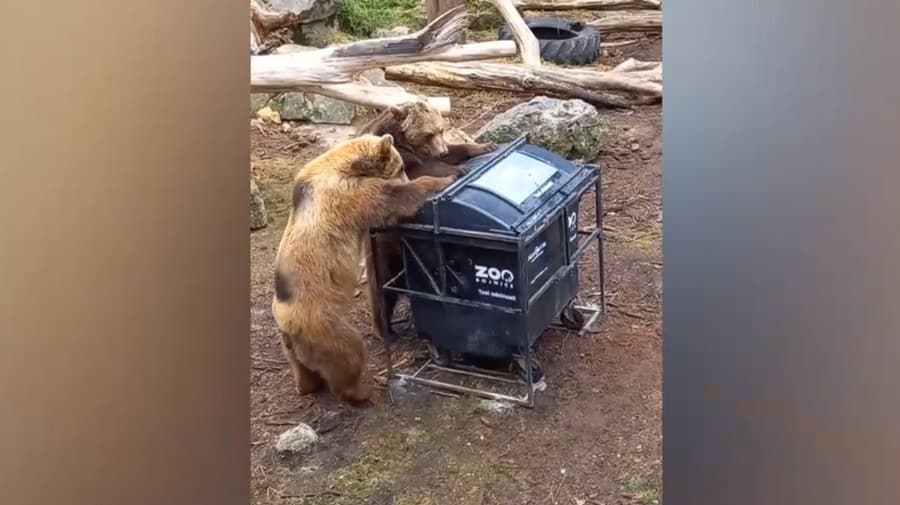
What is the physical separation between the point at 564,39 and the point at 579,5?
0.06 m

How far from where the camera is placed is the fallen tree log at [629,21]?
47.0 inches

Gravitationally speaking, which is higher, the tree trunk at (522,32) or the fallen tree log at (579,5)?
the fallen tree log at (579,5)

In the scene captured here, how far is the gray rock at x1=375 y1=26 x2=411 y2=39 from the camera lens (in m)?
1.31

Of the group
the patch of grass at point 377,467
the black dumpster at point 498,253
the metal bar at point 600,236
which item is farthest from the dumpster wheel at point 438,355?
the metal bar at point 600,236

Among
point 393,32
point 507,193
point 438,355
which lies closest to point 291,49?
point 393,32

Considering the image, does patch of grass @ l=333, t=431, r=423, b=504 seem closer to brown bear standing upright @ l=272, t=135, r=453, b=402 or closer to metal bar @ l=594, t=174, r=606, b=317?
brown bear standing upright @ l=272, t=135, r=453, b=402

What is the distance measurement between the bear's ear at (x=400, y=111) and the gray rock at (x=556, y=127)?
0.11 m

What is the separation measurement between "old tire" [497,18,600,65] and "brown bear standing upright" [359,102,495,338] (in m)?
0.16

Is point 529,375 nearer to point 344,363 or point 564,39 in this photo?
point 344,363

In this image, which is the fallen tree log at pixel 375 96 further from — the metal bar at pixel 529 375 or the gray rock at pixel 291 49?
the metal bar at pixel 529 375
